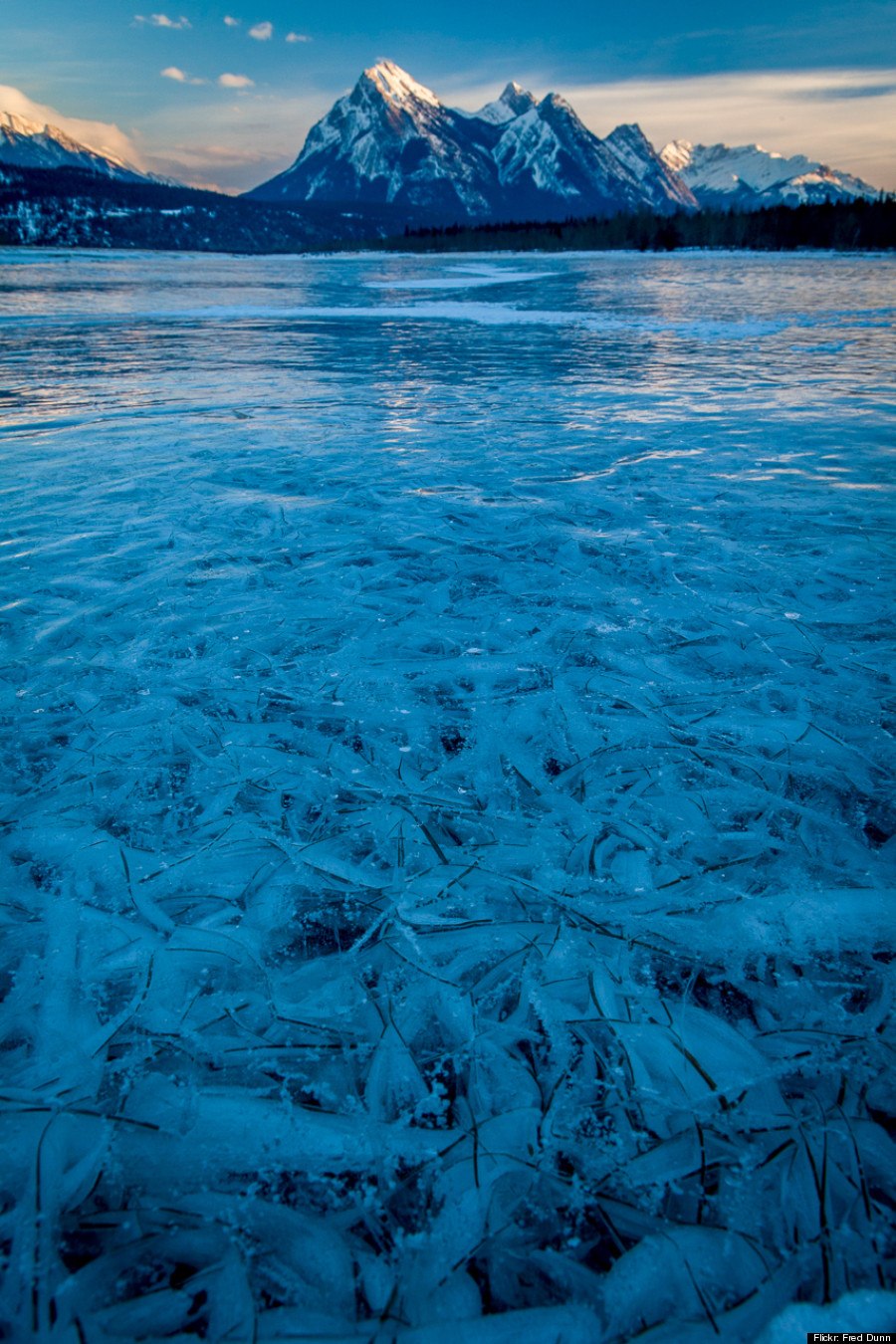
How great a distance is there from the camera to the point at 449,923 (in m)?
1.65

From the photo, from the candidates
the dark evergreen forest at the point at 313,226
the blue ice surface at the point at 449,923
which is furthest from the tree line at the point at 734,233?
the blue ice surface at the point at 449,923

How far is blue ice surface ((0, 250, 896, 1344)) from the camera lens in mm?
1109

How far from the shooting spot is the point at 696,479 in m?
4.88

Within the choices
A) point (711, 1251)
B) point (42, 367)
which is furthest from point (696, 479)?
point (42, 367)

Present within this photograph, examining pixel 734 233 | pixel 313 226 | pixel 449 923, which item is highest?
pixel 313 226

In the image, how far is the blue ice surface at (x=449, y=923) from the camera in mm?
1109

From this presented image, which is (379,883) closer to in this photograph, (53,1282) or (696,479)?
(53,1282)

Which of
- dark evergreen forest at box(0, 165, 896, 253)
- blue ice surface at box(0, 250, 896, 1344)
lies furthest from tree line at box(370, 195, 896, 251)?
blue ice surface at box(0, 250, 896, 1344)

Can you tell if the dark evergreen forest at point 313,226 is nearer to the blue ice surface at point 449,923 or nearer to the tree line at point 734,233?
the tree line at point 734,233

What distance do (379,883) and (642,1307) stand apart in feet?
3.18

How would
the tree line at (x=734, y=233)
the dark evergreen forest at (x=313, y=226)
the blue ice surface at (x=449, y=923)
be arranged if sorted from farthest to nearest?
the dark evergreen forest at (x=313, y=226)
the tree line at (x=734, y=233)
the blue ice surface at (x=449, y=923)

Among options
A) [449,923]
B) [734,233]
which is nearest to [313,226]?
[734,233]

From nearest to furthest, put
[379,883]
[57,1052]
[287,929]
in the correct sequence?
[57,1052] < [287,929] < [379,883]

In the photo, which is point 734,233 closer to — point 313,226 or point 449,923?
point 449,923
